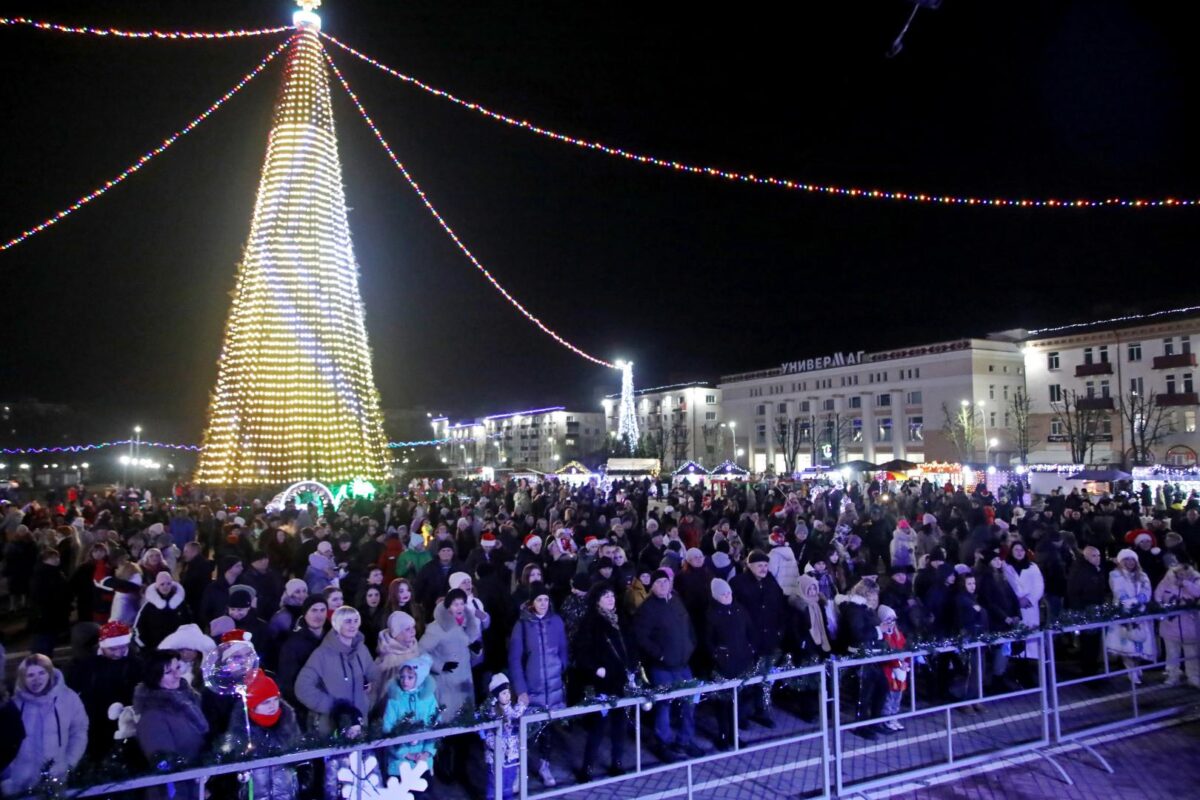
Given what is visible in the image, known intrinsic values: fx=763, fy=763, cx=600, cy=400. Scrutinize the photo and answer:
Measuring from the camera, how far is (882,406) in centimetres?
6166

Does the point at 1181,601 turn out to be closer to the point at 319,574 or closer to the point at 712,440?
the point at 319,574

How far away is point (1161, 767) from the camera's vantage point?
6.12 meters

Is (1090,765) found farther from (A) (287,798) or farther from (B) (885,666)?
(A) (287,798)

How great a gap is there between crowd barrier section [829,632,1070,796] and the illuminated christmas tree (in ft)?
52.5

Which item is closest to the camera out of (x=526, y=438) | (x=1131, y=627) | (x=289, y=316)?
(x=1131, y=627)

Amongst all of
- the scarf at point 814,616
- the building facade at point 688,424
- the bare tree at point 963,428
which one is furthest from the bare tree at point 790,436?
the scarf at point 814,616

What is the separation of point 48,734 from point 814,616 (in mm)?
6214

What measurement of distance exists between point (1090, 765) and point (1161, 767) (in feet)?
1.76

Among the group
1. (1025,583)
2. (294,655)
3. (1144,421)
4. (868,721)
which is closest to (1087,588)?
(1025,583)

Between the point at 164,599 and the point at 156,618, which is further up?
the point at 164,599

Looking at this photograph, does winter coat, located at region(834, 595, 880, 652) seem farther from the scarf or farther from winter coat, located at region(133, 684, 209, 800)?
winter coat, located at region(133, 684, 209, 800)

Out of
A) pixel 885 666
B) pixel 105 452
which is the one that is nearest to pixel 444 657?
pixel 885 666

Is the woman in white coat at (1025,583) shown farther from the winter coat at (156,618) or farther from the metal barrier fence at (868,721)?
the winter coat at (156,618)

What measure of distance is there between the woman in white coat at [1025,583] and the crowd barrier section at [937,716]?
51 centimetres
